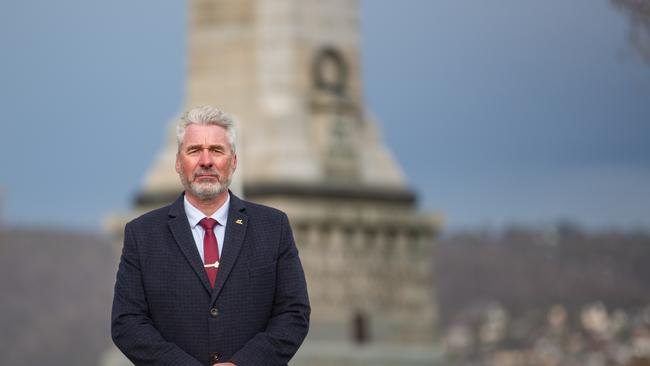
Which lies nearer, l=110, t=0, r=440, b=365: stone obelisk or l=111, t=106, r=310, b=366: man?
l=111, t=106, r=310, b=366: man

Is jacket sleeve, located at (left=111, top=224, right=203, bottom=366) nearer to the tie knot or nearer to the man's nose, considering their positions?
the tie knot

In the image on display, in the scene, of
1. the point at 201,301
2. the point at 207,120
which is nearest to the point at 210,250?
the point at 201,301

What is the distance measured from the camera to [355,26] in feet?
115

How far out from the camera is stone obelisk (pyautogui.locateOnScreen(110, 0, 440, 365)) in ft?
111

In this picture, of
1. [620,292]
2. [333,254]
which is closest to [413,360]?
[333,254]

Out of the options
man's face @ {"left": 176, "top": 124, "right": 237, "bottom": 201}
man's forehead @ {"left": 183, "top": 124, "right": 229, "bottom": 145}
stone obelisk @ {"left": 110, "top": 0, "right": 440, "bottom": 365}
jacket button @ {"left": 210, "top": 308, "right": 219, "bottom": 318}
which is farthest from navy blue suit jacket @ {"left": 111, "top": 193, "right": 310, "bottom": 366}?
stone obelisk @ {"left": 110, "top": 0, "right": 440, "bottom": 365}

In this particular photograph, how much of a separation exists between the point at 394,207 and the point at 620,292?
61890 mm

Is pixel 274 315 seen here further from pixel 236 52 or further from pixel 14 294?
pixel 14 294

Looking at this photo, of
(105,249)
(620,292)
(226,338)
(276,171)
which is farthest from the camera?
(105,249)

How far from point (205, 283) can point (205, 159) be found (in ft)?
1.53

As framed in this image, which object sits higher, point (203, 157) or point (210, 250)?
point (203, 157)

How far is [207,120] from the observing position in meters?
7.28

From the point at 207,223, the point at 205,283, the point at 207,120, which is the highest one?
the point at 207,120

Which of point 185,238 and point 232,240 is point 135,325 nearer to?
point 185,238
